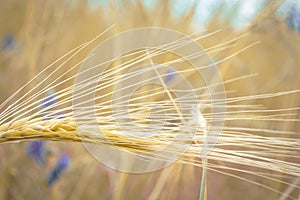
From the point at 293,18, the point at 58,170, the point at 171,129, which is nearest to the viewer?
the point at 171,129

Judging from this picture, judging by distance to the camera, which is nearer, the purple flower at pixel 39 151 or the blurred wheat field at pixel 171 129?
the blurred wheat field at pixel 171 129

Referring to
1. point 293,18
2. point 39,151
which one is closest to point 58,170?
point 39,151

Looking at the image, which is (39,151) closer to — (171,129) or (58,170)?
(58,170)

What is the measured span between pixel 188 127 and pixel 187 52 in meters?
0.26

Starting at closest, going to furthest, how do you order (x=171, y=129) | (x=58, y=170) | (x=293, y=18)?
(x=171, y=129)
(x=293, y=18)
(x=58, y=170)

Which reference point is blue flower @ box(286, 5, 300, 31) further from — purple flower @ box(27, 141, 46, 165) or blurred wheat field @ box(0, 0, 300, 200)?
purple flower @ box(27, 141, 46, 165)

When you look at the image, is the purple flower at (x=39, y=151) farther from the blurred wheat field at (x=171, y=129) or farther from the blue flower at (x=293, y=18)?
the blue flower at (x=293, y=18)

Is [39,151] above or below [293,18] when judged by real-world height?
below

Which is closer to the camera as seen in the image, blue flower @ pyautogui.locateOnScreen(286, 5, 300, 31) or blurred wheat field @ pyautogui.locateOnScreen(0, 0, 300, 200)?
blurred wheat field @ pyautogui.locateOnScreen(0, 0, 300, 200)

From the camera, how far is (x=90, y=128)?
1.64ft

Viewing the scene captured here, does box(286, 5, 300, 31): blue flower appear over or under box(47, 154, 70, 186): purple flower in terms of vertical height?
over

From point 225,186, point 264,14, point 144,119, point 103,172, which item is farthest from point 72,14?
point 144,119

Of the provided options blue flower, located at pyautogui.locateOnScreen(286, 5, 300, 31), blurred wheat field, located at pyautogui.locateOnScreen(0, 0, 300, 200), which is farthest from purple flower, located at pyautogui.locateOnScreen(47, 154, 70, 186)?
blue flower, located at pyautogui.locateOnScreen(286, 5, 300, 31)

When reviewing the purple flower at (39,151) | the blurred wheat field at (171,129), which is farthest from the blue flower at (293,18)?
the purple flower at (39,151)
